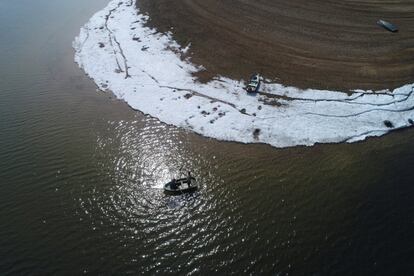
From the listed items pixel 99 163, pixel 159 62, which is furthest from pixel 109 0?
pixel 99 163

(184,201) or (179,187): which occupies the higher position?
(179,187)

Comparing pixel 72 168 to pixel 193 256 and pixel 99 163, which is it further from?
pixel 193 256

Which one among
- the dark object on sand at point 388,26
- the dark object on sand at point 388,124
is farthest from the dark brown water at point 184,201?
the dark object on sand at point 388,26

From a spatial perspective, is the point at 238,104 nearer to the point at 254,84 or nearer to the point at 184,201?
the point at 254,84

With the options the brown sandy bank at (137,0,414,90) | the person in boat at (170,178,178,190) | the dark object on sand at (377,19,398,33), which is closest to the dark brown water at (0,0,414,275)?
the person in boat at (170,178,178,190)

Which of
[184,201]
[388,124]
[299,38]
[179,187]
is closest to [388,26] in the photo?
[299,38]

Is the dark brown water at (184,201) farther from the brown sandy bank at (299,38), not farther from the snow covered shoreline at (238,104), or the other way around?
the brown sandy bank at (299,38)

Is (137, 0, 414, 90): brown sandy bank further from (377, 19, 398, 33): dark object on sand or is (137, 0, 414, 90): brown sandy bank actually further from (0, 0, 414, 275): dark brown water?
(0, 0, 414, 275): dark brown water
